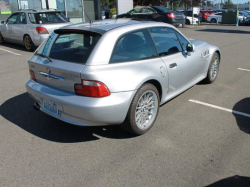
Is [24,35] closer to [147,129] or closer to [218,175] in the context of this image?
[147,129]

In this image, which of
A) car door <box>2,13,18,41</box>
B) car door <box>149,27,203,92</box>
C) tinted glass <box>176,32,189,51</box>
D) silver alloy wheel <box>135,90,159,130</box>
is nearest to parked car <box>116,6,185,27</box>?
car door <box>2,13,18,41</box>

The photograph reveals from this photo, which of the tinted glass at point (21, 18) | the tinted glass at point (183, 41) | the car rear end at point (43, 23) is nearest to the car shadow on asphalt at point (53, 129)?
the tinted glass at point (183, 41)

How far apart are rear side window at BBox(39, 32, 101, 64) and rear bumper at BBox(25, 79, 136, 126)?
0.47 m

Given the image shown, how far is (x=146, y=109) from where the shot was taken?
142 inches

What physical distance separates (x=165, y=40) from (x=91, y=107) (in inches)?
75.3

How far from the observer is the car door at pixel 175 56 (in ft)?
13.0

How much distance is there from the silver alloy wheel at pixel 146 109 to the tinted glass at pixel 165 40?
72 centimetres

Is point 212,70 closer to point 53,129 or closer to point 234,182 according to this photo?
Result: point 234,182

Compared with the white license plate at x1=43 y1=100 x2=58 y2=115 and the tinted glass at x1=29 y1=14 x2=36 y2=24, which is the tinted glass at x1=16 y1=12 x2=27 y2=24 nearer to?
the tinted glass at x1=29 y1=14 x2=36 y2=24

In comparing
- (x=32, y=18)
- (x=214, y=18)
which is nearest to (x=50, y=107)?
(x=32, y=18)

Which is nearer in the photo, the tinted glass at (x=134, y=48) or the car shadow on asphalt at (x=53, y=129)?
the tinted glass at (x=134, y=48)

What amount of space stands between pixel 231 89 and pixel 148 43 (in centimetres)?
270

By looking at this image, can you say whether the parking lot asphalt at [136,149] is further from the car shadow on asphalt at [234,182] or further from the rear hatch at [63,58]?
the rear hatch at [63,58]

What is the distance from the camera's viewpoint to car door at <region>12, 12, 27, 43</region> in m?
9.56
